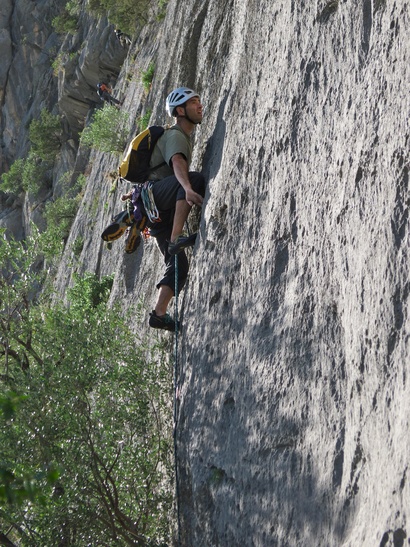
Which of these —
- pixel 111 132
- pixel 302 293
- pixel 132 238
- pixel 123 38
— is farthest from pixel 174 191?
pixel 123 38

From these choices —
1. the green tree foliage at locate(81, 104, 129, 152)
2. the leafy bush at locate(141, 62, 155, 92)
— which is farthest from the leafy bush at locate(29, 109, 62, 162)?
the leafy bush at locate(141, 62, 155, 92)

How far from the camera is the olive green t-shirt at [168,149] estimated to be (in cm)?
788

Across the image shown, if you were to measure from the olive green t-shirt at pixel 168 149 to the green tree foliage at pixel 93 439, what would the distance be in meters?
1.55

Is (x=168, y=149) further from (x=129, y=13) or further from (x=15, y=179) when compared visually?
(x=15, y=179)

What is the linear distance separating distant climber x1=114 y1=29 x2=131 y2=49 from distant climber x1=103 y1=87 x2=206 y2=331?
49.0 feet

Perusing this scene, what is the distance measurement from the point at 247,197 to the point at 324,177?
1251mm

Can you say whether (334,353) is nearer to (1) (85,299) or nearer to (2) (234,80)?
(2) (234,80)

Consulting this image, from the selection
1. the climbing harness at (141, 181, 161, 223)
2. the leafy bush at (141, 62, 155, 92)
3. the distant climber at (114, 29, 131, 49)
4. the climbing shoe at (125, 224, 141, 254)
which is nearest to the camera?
the climbing harness at (141, 181, 161, 223)

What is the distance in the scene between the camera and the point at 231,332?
6387 mm

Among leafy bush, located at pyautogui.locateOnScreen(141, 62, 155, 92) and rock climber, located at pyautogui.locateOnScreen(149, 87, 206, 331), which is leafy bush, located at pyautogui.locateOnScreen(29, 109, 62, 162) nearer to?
leafy bush, located at pyautogui.locateOnScreen(141, 62, 155, 92)

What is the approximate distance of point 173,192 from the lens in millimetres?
7883

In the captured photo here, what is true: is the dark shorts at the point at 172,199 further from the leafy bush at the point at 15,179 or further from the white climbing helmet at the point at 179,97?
the leafy bush at the point at 15,179

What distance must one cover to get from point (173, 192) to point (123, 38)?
15.8 metres

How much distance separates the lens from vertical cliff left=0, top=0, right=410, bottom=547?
439cm
